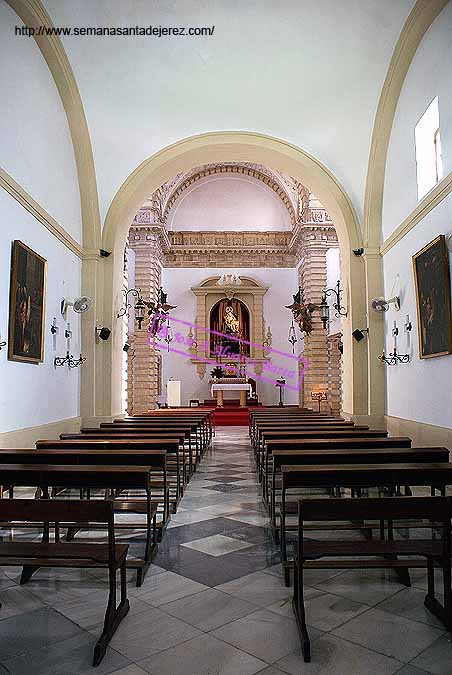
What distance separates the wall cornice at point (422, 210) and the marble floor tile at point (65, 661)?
6191 mm

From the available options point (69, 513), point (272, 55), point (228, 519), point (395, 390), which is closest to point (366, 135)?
point (272, 55)

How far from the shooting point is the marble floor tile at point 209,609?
3287 millimetres

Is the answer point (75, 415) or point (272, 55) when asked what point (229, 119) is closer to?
point (272, 55)

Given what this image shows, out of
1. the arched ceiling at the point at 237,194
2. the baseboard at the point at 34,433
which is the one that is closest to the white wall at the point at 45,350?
the baseboard at the point at 34,433

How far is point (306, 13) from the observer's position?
306 inches

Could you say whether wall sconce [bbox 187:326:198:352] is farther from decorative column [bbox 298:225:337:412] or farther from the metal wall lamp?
the metal wall lamp

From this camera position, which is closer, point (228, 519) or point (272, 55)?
point (228, 519)

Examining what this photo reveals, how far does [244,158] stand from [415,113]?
12.4ft

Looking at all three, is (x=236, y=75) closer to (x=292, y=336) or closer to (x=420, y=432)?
(x=420, y=432)

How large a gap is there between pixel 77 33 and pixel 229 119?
3.16 metres

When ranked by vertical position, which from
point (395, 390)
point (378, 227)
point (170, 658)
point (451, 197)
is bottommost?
point (170, 658)

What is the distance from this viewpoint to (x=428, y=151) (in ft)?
26.6

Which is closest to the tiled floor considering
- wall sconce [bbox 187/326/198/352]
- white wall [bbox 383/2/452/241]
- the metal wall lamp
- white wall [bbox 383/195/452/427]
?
white wall [bbox 383/195/452/427]

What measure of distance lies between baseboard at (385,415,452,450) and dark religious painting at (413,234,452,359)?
3.28 feet
